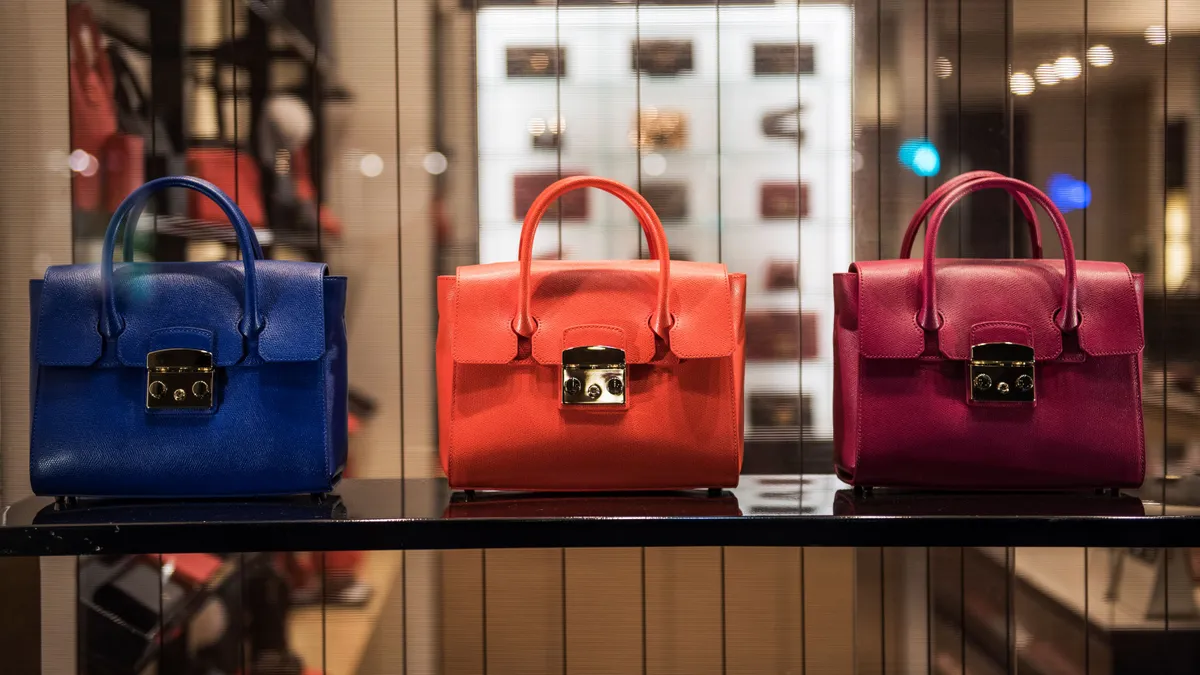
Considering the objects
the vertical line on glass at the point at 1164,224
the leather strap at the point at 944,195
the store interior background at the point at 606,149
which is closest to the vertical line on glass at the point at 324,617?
the store interior background at the point at 606,149

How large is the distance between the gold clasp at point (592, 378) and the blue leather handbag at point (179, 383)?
28 cm

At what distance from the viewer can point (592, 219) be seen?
4.11 ft

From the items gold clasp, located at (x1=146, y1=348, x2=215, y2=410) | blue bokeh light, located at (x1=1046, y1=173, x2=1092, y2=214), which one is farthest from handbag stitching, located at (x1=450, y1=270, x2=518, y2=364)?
blue bokeh light, located at (x1=1046, y1=173, x2=1092, y2=214)

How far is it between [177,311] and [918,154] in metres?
1.06

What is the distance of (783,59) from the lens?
4.13ft

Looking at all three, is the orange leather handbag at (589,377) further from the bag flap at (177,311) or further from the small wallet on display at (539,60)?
the small wallet on display at (539,60)

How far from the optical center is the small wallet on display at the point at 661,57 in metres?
1.26

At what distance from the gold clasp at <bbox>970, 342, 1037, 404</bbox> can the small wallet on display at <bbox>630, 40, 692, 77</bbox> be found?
→ 63cm

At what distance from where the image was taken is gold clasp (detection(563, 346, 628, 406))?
89cm

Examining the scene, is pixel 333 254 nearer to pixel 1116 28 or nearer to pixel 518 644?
pixel 518 644

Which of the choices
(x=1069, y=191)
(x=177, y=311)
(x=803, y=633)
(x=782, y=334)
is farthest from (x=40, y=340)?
(x=1069, y=191)

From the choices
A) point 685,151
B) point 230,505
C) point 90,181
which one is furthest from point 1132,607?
point 90,181

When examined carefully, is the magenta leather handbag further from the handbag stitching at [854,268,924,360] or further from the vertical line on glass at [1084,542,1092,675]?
the vertical line on glass at [1084,542,1092,675]

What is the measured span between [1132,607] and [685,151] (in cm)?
103
